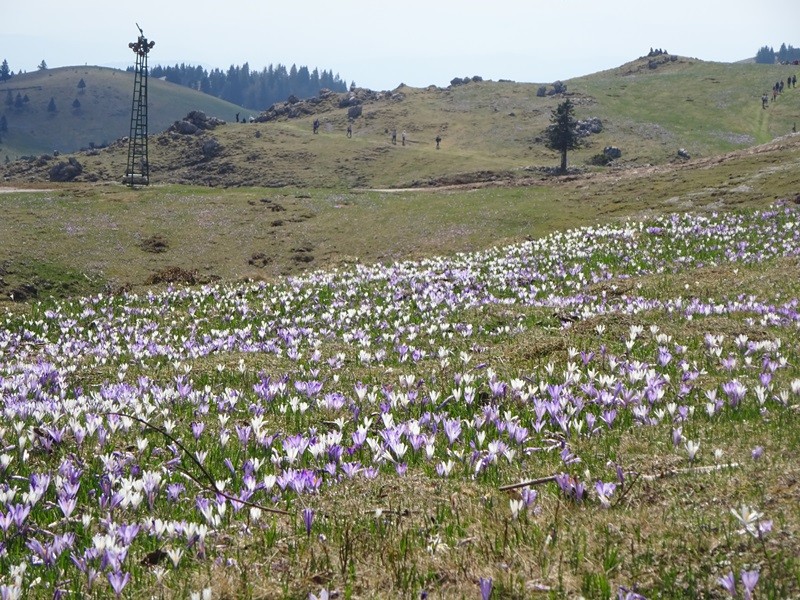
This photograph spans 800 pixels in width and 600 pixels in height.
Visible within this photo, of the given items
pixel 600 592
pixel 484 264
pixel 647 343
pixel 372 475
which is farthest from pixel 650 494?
pixel 484 264

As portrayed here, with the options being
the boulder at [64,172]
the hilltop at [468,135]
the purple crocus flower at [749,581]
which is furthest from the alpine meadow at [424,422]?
the boulder at [64,172]

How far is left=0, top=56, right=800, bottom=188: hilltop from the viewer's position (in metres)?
94.0

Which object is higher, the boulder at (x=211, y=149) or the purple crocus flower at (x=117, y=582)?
the boulder at (x=211, y=149)

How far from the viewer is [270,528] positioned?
11.8 ft

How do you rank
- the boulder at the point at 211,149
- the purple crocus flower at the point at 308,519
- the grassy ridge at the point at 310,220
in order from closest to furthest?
the purple crocus flower at the point at 308,519 → the grassy ridge at the point at 310,220 → the boulder at the point at 211,149

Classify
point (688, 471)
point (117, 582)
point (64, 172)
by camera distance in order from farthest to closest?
point (64, 172) → point (688, 471) → point (117, 582)

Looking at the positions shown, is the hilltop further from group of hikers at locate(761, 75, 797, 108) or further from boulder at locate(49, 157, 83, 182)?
group of hikers at locate(761, 75, 797, 108)

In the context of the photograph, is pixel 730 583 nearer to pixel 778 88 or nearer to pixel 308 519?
pixel 308 519

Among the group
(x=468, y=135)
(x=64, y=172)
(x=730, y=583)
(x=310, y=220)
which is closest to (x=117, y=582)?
(x=730, y=583)

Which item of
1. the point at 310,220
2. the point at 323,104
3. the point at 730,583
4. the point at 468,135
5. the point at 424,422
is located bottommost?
the point at 424,422

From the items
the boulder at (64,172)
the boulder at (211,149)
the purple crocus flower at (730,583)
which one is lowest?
the purple crocus flower at (730,583)

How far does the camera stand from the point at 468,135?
404 ft

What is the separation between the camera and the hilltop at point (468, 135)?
94000 millimetres

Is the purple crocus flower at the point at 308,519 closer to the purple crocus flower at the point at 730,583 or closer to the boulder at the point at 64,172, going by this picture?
the purple crocus flower at the point at 730,583
